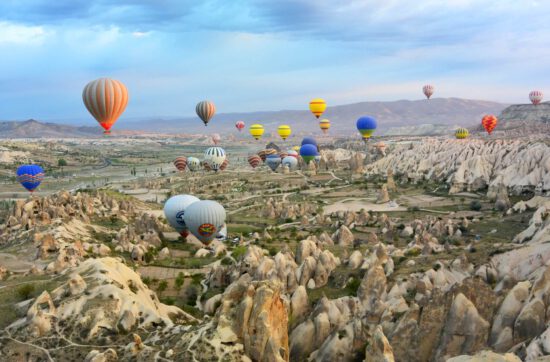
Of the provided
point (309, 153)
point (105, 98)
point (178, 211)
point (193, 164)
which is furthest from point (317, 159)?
point (178, 211)

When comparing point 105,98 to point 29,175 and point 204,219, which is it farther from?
point 29,175

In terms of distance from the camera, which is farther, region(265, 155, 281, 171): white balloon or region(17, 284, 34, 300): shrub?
region(265, 155, 281, 171): white balloon

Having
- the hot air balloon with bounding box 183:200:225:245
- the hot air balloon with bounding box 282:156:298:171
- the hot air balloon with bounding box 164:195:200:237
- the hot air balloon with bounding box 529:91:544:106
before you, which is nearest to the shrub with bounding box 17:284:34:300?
the hot air balloon with bounding box 183:200:225:245

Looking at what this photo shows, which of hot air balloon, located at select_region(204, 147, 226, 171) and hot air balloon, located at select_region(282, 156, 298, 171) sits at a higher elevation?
hot air balloon, located at select_region(204, 147, 226, 171)

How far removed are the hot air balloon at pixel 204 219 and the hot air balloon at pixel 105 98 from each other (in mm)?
18103

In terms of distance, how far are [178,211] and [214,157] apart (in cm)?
7325

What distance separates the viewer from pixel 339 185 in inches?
4168

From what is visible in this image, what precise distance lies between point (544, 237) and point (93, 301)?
27.9m

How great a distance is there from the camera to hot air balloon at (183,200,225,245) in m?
49.7

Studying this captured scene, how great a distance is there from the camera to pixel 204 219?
163ft

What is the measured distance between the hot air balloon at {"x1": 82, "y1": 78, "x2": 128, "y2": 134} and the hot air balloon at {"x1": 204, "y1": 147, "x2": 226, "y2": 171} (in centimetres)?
6401

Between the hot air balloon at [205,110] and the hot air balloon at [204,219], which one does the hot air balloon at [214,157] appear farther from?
the hot air balloon at [204,219]

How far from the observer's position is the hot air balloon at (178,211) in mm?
53688

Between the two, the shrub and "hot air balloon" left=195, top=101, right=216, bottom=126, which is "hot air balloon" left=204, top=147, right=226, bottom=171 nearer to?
"hot air balloon" left=195, top=101, right=216, bottom=126
